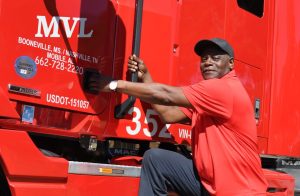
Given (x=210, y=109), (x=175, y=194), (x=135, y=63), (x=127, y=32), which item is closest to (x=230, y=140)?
(x=210, y=109)

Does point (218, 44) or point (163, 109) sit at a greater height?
point (218, 44)

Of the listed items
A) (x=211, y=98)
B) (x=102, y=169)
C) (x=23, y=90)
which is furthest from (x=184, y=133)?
(x=23, y=90)

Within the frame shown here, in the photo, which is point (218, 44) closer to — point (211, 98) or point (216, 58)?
point (216, 58)

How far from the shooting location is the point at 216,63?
3.48 metres

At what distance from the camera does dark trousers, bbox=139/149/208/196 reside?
130 inches

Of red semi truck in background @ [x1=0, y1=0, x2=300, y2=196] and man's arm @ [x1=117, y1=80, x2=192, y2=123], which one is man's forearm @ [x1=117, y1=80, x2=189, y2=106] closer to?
man's arm @ [x1=117, y1=80, x2=192, y2=123]

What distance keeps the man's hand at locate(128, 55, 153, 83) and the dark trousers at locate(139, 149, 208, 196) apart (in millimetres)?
511

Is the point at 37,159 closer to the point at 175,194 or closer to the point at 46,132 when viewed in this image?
the point at 46,132

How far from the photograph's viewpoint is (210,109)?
3262 millimetres

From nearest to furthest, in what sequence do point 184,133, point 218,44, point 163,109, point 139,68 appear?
1. point 218,44
2. point 139,68
3. point 163,109
4. point 184,133

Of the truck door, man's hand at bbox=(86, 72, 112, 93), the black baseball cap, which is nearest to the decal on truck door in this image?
the truck door

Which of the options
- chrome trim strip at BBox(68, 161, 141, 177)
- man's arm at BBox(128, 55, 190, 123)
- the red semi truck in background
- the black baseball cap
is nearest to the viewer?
the red semi truck in background

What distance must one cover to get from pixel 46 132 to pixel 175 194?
0.92m

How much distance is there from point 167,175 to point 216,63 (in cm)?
77
